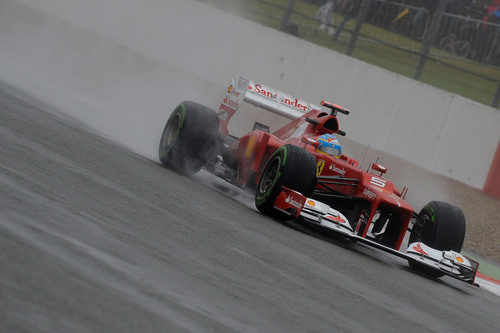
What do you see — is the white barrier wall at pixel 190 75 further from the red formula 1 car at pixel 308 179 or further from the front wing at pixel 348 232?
the front wing at pixel 348 232

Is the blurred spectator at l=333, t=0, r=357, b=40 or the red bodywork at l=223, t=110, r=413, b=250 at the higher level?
the blurred spectator at l=333, t=0, r=357, b=40

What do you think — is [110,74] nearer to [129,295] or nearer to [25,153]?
[25,153]

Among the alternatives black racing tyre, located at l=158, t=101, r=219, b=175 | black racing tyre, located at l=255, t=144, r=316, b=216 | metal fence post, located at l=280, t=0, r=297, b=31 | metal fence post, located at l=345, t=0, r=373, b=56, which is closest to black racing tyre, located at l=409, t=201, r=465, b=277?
black racing tyre, located at l=255, t=144, r=316, b=216

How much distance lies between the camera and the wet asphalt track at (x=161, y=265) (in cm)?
419

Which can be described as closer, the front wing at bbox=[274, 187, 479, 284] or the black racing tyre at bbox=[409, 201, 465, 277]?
the front wing at bbox=[274, 187, 479, 284]

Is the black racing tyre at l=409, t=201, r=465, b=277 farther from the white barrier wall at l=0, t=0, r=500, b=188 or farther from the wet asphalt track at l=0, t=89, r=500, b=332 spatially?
the white barrier wall at l=0, t=0, r=500, b=188

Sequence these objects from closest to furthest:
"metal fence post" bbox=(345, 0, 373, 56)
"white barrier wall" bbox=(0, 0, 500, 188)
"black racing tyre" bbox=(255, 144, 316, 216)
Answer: "black racing tyre" bbox=(255, 144, 316, 216) < "white barrier wall" bbox=(0, 0, 500, 188) < "metal fence post" bbox=(345, 0, 373, 56)

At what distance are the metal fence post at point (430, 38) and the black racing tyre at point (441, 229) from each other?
774cm

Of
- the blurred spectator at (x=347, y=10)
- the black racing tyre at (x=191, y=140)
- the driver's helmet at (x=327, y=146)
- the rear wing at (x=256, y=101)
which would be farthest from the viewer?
the blurred spectator at (x=347, y=10)

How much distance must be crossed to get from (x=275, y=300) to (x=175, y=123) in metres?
6.80

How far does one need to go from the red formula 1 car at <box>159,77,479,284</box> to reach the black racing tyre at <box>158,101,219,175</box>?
0.04ft

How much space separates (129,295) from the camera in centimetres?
443

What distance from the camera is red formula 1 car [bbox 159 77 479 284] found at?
9.73 metres

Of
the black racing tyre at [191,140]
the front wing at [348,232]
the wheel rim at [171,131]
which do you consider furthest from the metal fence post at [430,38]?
the front wing at [348,232]
